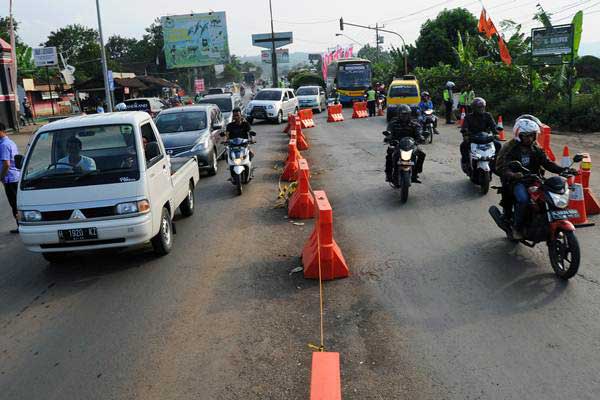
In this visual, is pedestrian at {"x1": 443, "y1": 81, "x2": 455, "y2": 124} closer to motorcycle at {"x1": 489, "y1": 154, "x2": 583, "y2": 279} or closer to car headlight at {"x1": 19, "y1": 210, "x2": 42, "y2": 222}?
motorcycle at {"x1": 489, "y1": 154, "x2": 583, "y2": 279}

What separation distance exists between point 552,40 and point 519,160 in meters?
16.8

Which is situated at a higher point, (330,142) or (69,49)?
(69,49)

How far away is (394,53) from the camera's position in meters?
52.7

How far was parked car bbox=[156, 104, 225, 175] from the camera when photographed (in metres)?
13.8

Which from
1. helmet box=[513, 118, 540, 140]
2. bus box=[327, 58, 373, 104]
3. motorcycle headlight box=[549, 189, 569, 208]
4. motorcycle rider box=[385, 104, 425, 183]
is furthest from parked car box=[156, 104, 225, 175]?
bus box=[327, 58, 373, 104]

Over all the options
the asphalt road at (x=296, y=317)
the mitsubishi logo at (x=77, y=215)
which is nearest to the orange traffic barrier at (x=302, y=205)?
the asphalt road at (x=296, y=317)

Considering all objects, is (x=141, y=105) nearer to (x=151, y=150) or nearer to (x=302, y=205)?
(x=302, y=205)

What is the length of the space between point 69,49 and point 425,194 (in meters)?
88.0

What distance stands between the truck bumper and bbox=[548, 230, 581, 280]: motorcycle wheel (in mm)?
4652

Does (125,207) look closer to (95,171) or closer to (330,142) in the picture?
(95,171)

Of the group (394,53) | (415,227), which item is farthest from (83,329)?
(394,53)

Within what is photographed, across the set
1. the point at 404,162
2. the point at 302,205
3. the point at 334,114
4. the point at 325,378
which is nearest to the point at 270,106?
the point at 334,114

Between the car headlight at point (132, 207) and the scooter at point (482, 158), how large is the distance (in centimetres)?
648

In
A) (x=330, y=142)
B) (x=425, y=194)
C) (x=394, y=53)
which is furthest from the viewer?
(x=394, y=53)
